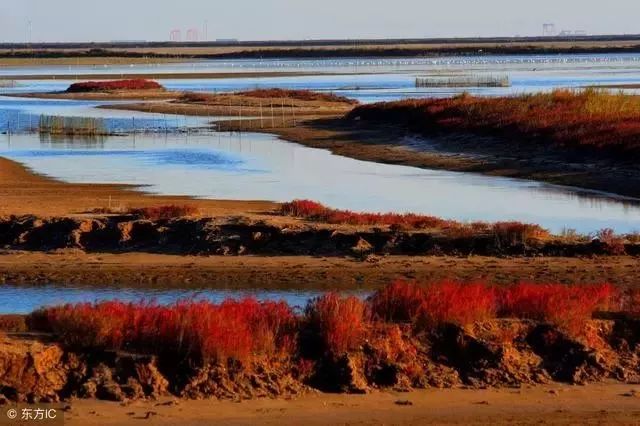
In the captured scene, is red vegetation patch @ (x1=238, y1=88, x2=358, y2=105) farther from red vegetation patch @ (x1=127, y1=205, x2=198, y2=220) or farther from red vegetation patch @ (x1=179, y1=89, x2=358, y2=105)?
red vegetation patch @ (x1=127, y1=205, x2=198, y2=220)

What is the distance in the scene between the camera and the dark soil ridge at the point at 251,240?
1759cm

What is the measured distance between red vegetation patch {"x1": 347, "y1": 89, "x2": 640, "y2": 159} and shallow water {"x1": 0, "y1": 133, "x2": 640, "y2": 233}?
3458 millimetres

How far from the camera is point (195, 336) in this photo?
33.8ft

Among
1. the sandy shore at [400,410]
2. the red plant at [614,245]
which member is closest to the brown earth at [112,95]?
the red plant at [614,245]

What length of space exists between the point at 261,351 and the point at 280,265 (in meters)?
6.49

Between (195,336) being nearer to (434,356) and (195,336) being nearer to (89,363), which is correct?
(89,363)

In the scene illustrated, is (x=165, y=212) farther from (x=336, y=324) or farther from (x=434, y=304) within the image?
(x=336, y=324)

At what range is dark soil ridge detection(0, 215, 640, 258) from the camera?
17.6 metres

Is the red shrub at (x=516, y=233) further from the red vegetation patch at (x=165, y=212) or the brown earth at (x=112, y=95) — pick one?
the brown earth at (x=112, y=95)

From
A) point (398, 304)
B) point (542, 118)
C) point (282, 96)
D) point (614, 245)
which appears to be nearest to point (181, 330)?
point (398, 304)

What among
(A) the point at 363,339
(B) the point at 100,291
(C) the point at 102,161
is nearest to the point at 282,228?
(B) the point at 100,291

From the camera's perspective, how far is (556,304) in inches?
450

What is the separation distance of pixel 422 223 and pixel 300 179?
11605mm

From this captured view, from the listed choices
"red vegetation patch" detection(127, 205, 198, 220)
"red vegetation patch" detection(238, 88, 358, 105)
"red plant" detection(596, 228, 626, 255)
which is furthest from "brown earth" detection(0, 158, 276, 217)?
"red vegetation patch" detection(238, 88, 358, 105)
